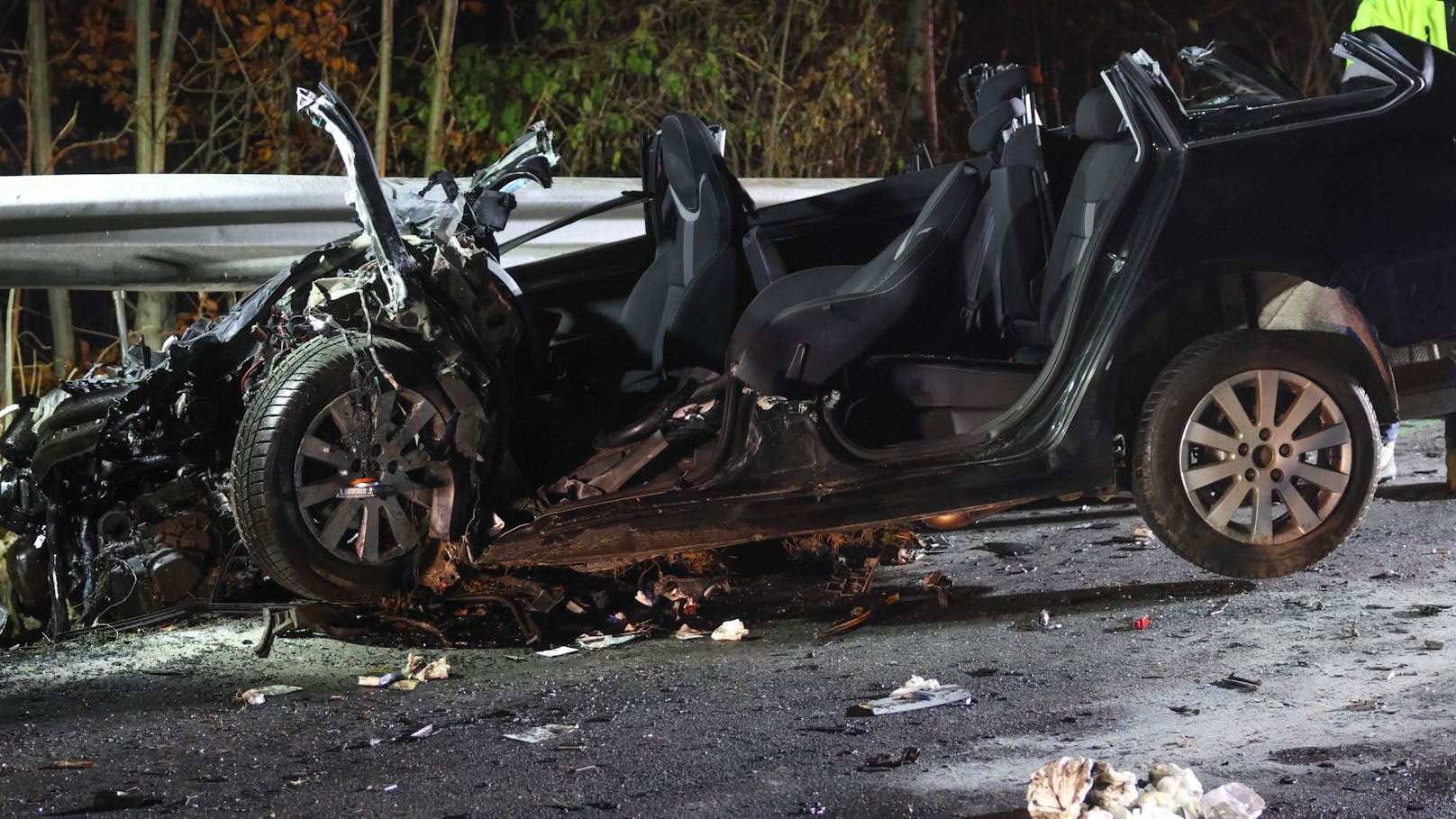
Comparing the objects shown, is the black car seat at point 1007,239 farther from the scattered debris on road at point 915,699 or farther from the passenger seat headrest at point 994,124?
the scattered debris on road at point 915,699

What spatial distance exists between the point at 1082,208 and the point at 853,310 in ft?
2.89

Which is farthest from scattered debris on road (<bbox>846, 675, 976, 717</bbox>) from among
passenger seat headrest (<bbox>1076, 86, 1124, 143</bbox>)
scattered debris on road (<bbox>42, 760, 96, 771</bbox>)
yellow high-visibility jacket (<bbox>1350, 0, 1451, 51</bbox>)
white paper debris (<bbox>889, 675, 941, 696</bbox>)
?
yellow high-visibility jacket (<bbox>1350, 0, 1451, 51</bbox>)

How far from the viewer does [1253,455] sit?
4.75 m

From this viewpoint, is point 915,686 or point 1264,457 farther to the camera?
point 1264,457

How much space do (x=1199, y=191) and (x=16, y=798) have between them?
3681 millimetres

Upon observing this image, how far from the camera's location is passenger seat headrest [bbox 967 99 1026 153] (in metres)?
5.27

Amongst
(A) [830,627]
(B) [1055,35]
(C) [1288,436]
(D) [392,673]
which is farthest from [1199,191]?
(B) [1055,35]

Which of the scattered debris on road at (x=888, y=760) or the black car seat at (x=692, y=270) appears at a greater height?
the black car seat at (x=692, y=270)

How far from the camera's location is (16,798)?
3301mm

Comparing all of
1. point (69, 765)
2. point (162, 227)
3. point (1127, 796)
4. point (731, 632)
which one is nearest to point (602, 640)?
point (731, 632)

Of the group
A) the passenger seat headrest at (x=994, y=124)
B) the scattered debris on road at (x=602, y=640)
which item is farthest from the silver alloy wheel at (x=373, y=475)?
the passenger seat headrest at (x=994, y=124)

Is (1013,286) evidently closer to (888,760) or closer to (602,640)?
(602,640)

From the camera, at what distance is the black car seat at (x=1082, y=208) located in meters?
4.76

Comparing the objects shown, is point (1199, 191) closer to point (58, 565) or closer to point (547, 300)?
point (547, 300)
